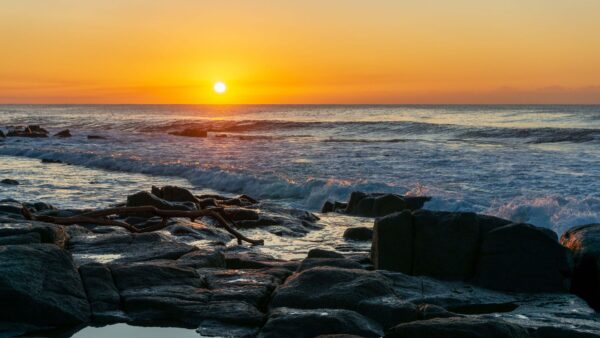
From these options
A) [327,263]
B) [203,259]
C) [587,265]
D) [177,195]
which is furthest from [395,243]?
[177,195]

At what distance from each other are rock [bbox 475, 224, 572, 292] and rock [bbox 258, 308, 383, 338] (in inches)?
98.8

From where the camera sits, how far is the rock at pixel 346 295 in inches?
212

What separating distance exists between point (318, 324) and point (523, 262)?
126 inches

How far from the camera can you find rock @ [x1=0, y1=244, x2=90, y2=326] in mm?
5203

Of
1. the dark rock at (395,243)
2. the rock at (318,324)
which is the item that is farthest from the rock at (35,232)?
the dark rock at (395,243)

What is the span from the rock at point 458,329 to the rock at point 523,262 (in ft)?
8.50

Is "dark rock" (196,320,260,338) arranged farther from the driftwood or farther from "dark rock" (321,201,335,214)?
"dark rock" (321,201,335,214)

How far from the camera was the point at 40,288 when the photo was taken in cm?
534

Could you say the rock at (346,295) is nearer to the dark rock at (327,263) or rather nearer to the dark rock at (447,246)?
the dark rock at (327,263)

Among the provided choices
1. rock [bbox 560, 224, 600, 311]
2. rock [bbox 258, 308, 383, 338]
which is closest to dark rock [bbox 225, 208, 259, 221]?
rock [bbox 560, 224, 600, 311]

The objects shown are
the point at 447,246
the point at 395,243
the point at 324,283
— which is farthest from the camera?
the point at 395,243

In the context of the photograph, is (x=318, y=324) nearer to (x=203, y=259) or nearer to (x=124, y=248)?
(x=203, y=259)

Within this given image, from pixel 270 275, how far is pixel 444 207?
8.46 metres

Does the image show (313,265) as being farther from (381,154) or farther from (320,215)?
(381,154)
